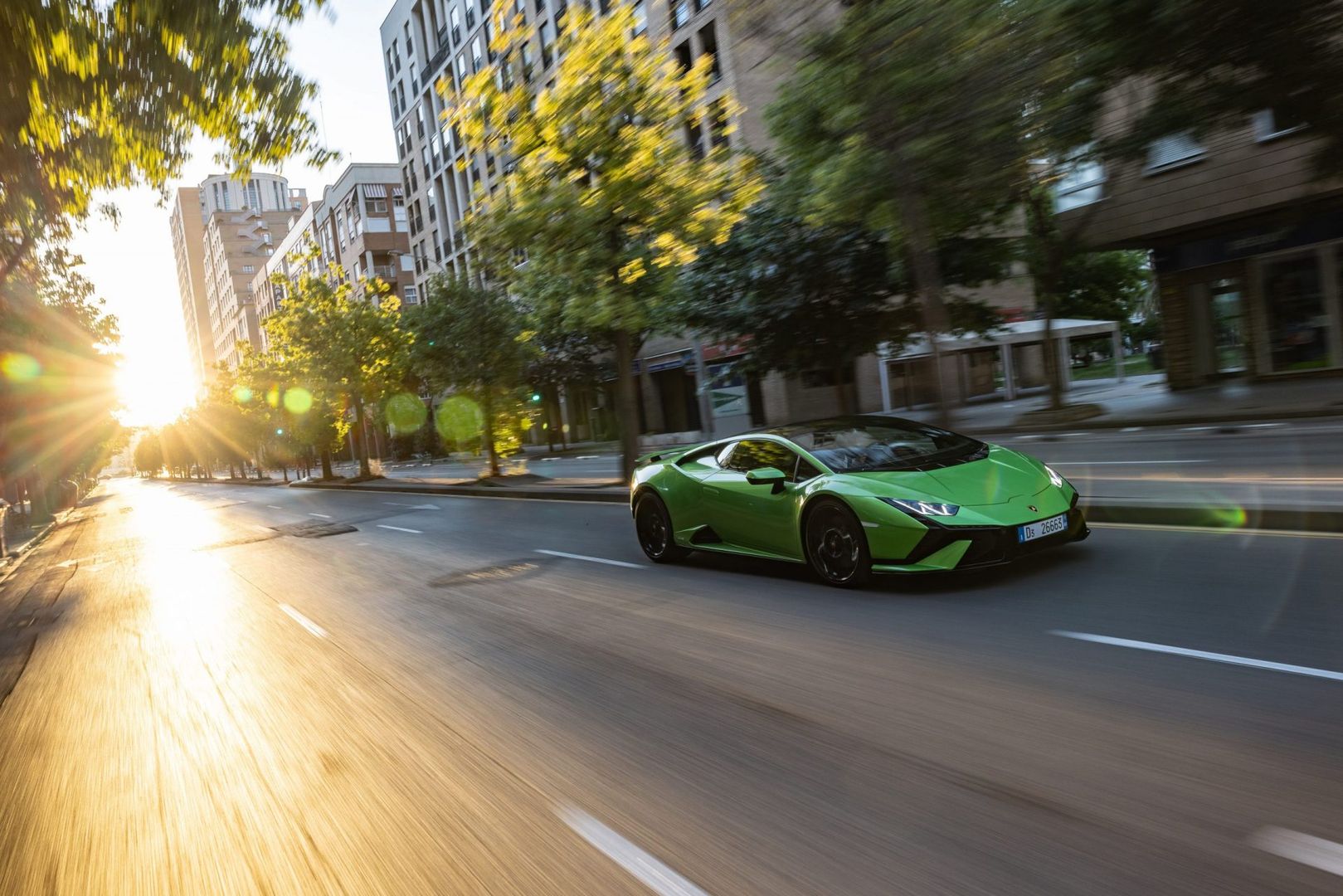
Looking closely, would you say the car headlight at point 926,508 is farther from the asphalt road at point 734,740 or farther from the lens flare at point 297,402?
the lens flare at point 297,402

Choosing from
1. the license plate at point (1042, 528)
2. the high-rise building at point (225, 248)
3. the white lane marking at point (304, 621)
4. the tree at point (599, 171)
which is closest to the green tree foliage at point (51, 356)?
the tree at point (599, 171)

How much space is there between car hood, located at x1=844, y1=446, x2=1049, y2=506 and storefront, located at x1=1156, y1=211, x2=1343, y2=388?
54.1ft

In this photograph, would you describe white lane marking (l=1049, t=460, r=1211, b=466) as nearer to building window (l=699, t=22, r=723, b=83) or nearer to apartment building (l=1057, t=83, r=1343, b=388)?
apartment building (l=1057, t=83, r=1343, b=388)

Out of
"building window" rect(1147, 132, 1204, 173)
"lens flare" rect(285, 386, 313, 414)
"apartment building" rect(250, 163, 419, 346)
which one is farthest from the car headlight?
"apartment building" rect(250, 163, 419, 346)

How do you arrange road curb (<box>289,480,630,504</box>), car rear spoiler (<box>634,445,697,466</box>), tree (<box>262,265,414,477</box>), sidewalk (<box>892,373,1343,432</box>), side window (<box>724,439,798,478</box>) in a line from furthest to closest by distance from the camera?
tree (<box>262,265,414,477</box>) → road curb (<box>289,480,630,504</box>) → sidewalk (<box>892,373,1343,432</box>) → car rear spoiler (<box>634,445,697,466</box>) → side window (<box>724,439,798,478</box>)

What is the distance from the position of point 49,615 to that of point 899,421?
10290 mm

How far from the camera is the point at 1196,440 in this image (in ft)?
48.4

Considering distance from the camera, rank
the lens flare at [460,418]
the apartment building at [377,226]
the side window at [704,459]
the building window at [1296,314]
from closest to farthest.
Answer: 1. the side window at [704,459]
2. the building window at [1296,314]
3. the lens flare at [460,418]
4. the apartment building at [377,226]

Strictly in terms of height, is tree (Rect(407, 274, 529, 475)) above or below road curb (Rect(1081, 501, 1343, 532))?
above

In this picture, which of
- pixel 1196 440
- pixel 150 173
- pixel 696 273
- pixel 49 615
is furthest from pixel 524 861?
pixel 696 273

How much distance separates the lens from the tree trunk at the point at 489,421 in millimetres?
27047

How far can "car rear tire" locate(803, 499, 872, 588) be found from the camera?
6.57 m

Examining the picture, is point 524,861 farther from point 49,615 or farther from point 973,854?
point 49,615

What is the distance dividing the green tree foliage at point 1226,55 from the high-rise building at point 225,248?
111 m
